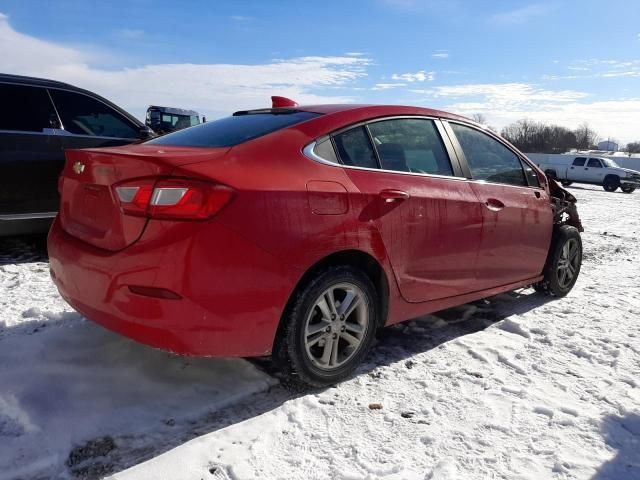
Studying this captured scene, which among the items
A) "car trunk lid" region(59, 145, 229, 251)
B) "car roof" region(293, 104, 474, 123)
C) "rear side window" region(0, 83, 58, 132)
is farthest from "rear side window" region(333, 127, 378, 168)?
"rear side window" region(0, 83, 58, 132)

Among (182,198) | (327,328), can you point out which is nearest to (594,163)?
(327,328)

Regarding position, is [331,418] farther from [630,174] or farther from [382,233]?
[630,174]

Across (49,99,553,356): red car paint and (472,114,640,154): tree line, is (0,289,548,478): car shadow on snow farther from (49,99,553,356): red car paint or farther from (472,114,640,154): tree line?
(472,114,640,154): tree line

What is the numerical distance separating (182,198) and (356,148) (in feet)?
3.77

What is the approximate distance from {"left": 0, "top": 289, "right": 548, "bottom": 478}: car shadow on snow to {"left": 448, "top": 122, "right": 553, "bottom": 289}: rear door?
2.51ft

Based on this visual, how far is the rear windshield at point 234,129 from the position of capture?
9.36ft

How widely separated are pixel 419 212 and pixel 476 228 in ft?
2.12

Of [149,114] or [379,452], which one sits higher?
[149,114]

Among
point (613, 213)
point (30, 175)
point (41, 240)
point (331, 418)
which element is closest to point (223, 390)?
point (331, 418)

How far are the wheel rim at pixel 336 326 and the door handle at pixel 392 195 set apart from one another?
21.4 inches

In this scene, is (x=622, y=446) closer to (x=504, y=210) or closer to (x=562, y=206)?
(x=504, y=210)

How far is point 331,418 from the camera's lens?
2607 millimetres

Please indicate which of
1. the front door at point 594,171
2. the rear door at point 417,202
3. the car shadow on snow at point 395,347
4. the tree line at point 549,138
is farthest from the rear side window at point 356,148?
the tree line at point 549,138

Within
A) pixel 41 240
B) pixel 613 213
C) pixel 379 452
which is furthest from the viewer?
pixel 613 213
